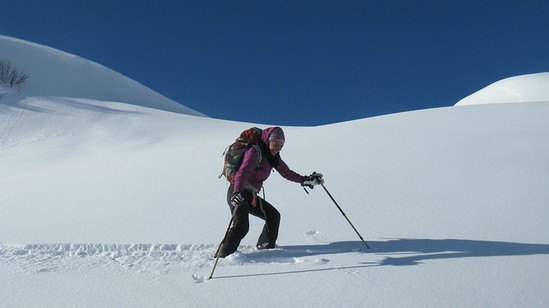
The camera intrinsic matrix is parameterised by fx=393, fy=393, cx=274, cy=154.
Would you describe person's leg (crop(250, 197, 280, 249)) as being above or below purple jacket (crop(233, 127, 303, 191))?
below

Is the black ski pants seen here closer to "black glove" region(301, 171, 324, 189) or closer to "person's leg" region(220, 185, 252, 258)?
"person's leg" region(220, 185, 252, 258)

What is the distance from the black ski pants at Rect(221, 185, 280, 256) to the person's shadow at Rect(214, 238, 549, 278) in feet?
0.54

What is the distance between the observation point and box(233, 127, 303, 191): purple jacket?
146 inches

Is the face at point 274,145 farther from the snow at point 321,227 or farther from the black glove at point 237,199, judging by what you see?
the snow at point 321,227

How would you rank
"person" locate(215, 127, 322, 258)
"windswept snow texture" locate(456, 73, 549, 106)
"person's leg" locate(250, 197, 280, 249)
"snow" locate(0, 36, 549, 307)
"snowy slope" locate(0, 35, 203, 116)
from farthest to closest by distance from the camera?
"windswept snow texture" locate(456, 73, 549, 106), "snowy slope" locate(0, 35, 203, 116), "person's leg" locate(250, 197, 280, 249), "person" locate(215, 127, 322, 258), "snow" locate(0, 36, 549, 307)

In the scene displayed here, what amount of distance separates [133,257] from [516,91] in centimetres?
5109

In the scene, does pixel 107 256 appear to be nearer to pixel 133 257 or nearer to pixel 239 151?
pixel 133 257

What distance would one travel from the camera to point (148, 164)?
340 inches

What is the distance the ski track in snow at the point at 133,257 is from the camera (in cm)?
339

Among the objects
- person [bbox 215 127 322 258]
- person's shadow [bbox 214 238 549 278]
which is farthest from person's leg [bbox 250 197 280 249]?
person's shadow [bbox 214 238 549 278]

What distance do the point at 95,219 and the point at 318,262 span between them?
9.91ft

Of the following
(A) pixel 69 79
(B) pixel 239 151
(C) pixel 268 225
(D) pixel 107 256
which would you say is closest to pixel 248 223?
(C) pixel 268 225

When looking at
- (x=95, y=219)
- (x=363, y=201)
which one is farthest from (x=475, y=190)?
(x=95, y=219)

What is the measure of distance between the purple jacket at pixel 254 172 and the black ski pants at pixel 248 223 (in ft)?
0.51
